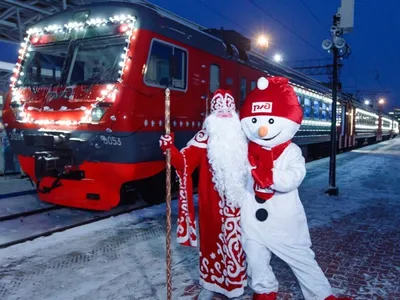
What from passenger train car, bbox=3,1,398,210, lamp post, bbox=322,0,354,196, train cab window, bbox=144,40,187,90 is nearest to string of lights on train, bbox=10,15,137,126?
passenger train car, bbox=3,1,398,210

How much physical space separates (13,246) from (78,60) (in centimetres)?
306

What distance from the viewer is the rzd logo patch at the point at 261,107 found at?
3189 mm

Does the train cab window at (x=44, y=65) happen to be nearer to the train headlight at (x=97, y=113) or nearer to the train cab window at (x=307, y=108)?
the train headlight at (x=97, y=113)

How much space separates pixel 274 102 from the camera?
125 inches

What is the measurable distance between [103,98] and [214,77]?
2724mm

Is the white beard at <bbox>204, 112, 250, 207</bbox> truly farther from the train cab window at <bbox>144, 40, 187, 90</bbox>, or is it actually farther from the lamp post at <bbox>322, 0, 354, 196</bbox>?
the lamp post at <bbox>322, 0, 354, 196</bbox>

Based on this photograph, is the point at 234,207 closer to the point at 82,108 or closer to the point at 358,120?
the point at 82,108

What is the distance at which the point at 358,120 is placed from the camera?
2570 cm

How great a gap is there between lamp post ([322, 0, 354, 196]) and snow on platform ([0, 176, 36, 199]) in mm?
6356

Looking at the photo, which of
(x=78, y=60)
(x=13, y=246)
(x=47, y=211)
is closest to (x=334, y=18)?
(x=78, y=60)

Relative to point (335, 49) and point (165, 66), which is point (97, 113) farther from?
point (335, 49)

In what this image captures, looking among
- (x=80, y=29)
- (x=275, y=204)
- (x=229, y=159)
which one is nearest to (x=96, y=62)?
(x=80, y=29)

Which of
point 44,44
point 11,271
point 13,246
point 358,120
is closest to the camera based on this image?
point 11,271

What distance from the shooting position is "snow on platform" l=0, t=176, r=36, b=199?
8.29 meters
